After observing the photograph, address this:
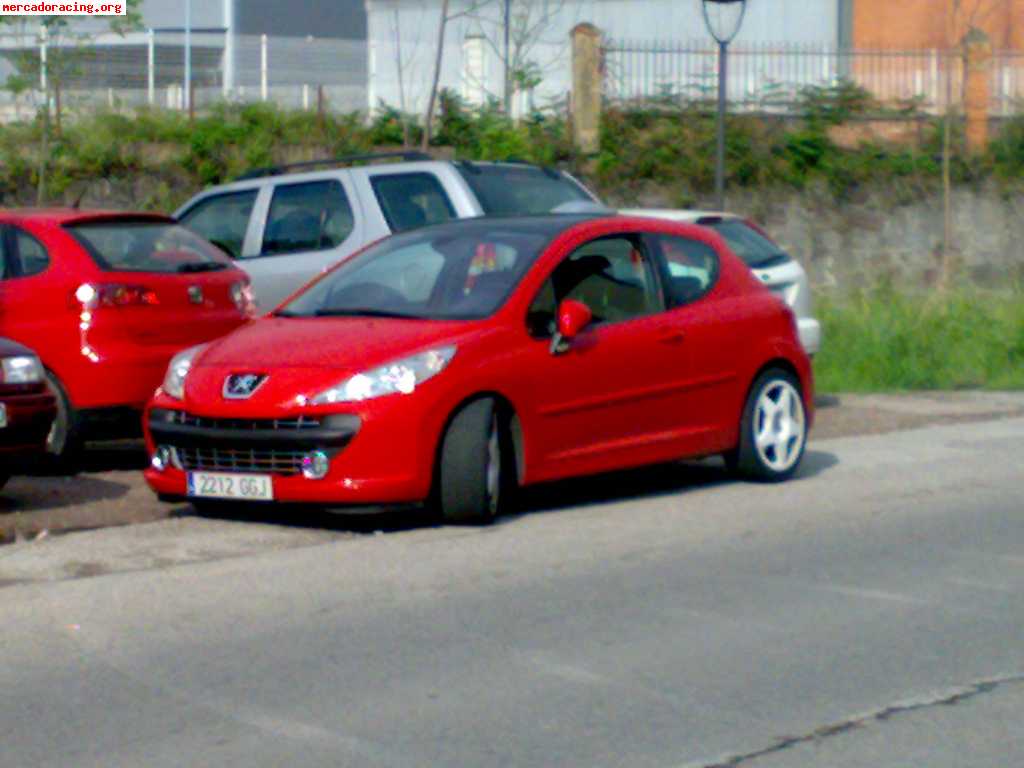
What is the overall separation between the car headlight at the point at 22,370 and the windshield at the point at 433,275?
1.41 metres

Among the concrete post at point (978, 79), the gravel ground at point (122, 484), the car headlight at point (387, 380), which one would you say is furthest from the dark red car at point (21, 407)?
the concrete post at point (978, 79)

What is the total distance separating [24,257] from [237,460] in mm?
2858

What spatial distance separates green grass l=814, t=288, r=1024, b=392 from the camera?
17.7 m

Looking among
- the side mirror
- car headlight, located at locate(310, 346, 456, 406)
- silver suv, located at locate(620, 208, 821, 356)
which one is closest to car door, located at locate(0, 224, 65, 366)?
car headlight, located at locate(310, 346, 456, 406)

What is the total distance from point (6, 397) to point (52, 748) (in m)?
4.31

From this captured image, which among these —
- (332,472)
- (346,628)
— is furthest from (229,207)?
(346,628)

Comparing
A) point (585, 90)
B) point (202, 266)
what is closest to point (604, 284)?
point (202, 266)

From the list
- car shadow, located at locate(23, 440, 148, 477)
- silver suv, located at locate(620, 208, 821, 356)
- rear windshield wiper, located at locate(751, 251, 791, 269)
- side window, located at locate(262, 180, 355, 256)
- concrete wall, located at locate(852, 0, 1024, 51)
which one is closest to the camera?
car shadow, located at locate(23, 440, 148, 477)

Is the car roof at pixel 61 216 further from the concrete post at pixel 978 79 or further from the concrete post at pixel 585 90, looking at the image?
the concrete post at pixel 978 79

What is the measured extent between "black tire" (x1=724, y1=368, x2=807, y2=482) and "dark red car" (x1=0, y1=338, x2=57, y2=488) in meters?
3.97

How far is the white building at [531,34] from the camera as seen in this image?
1167 inches

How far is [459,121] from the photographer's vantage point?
26.1 meters

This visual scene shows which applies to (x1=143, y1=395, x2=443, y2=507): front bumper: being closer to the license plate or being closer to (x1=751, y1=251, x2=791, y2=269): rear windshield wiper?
the license plate

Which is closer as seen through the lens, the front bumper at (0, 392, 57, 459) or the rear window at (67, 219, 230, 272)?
the front bumper at (0, 392, 57, 459)
